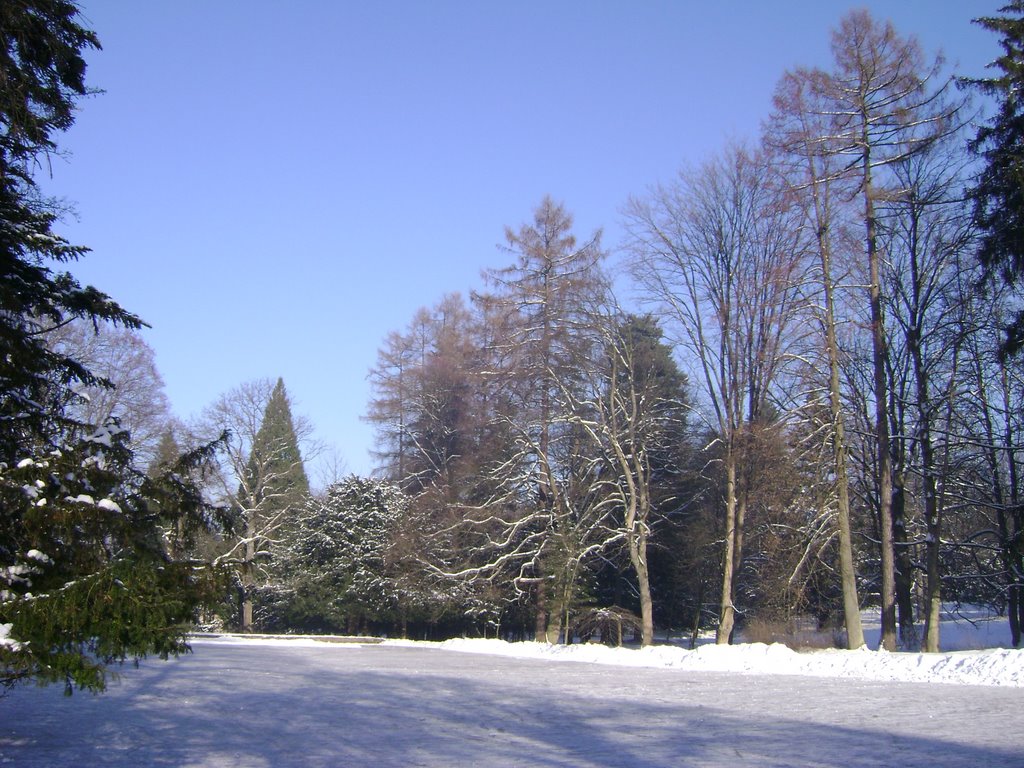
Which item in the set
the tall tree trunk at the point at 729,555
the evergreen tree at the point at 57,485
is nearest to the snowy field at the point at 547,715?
the evergreen tree at the point at 57,485

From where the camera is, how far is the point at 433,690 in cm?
1539

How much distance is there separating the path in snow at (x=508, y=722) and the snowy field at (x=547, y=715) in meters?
0.04

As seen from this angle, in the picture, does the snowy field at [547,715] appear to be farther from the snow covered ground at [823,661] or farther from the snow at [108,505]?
the snow at [108,505]

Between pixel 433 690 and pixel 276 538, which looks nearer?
pixel 433 690

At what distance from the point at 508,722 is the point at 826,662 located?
997 cm

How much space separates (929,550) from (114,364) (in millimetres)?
28757

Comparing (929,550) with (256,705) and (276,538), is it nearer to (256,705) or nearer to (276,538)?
(256,705)

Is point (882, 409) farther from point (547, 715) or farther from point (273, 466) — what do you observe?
point (273, 466)

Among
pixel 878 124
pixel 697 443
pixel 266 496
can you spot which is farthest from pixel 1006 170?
pixel 266 496

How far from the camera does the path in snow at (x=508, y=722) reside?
8.70 meters

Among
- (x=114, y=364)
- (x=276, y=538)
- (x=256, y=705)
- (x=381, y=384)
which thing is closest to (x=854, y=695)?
(x=256, y=705)

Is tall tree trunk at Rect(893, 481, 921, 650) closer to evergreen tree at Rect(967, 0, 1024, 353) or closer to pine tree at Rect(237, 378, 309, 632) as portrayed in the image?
evergreen tree at Rect(967, 0, 1024, 353)

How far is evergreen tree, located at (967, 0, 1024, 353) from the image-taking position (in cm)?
1695

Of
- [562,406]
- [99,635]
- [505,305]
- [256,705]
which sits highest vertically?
[505,305]
